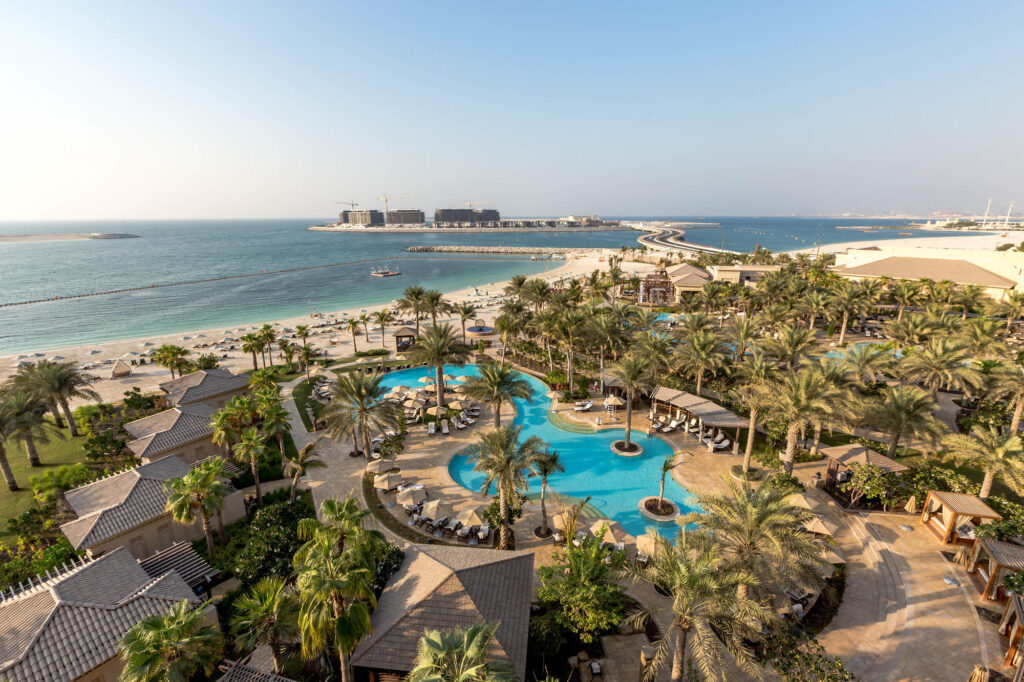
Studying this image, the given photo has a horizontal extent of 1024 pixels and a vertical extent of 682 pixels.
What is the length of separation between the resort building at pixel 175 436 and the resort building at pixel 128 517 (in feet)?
14.0

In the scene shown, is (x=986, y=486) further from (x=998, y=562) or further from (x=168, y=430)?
(x=168, y=430)

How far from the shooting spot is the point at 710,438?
108 feet

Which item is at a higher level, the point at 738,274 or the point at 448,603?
the point at 738,274

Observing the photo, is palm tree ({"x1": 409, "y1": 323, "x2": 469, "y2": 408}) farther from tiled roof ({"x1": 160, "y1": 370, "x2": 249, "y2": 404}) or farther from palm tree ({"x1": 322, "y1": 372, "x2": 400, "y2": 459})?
tiled roof ({"x1": 160, "y1": 370, "x2": 249, "y2": 404})

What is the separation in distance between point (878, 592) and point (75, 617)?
31.6m

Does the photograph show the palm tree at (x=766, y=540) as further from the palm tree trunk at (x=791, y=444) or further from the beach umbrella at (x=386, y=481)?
the beach umbrella at (x=386, y=481)

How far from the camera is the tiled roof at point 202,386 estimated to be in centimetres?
3512

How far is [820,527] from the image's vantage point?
21.9 meters

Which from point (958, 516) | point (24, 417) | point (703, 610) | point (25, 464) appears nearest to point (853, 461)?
point (958, 516)

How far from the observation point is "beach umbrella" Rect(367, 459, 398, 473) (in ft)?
97.2

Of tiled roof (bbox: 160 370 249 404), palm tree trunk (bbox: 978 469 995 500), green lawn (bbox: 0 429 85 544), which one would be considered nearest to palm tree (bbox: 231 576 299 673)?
green lawn (bbox: 0 429 85 544)

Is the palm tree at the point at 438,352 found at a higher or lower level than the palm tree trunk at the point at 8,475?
higher

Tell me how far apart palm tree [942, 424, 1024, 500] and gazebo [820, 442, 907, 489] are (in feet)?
10.1

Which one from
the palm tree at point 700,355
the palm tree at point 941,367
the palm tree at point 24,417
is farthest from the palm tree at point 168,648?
the palm tree at point 941,367
